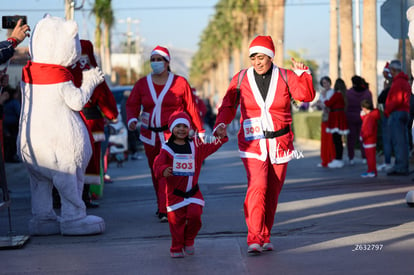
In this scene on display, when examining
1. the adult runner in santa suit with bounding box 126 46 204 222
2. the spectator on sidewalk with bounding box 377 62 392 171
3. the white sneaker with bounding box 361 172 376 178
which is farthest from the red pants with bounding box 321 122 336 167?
the adult runner in santa suit with bounding box 126 46 204 222

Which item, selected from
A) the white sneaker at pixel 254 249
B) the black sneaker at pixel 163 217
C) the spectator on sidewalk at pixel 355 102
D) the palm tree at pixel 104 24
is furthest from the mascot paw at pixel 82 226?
the palm tree at pixel 104 24

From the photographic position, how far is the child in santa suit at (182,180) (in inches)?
300

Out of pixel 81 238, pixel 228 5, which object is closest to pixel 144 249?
pixel 81 238

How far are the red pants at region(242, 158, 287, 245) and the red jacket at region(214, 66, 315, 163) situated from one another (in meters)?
0.09

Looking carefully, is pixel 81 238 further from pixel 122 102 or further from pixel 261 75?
pixel 122 102

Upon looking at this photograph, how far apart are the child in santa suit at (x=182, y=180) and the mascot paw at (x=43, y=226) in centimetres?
186

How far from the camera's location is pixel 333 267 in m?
6.90

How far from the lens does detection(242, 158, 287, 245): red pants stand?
7.69 metres

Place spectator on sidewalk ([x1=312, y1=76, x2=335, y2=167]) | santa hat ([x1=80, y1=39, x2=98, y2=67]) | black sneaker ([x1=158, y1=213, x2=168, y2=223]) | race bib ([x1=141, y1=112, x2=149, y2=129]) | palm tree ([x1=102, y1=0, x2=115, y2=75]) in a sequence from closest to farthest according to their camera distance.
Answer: black sneaker ([x1=158, y1=213, x2=168, y2=223]) → race bib ([x1=141, y1=112, x2=149, y2=129]) → santa hat ([x1=80, y1=39, x2=98, y2=67]) → spectator on sidewalk ([x1=312, y1=76, x2=335, y2=167]) → palm tree ([x1=102, y1=0, x2=115, y2=75])

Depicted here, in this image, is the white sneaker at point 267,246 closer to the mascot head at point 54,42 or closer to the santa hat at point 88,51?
the mascot head at point 54,42

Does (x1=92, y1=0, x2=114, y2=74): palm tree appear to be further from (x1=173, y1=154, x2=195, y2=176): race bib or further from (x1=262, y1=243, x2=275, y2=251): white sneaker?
(x1=262, y1=243, x2=275, y2=251): white sneaker

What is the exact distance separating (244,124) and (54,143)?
6.64ft

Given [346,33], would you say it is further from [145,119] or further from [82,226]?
[82,226]

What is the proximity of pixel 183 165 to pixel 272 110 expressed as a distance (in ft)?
3.06
